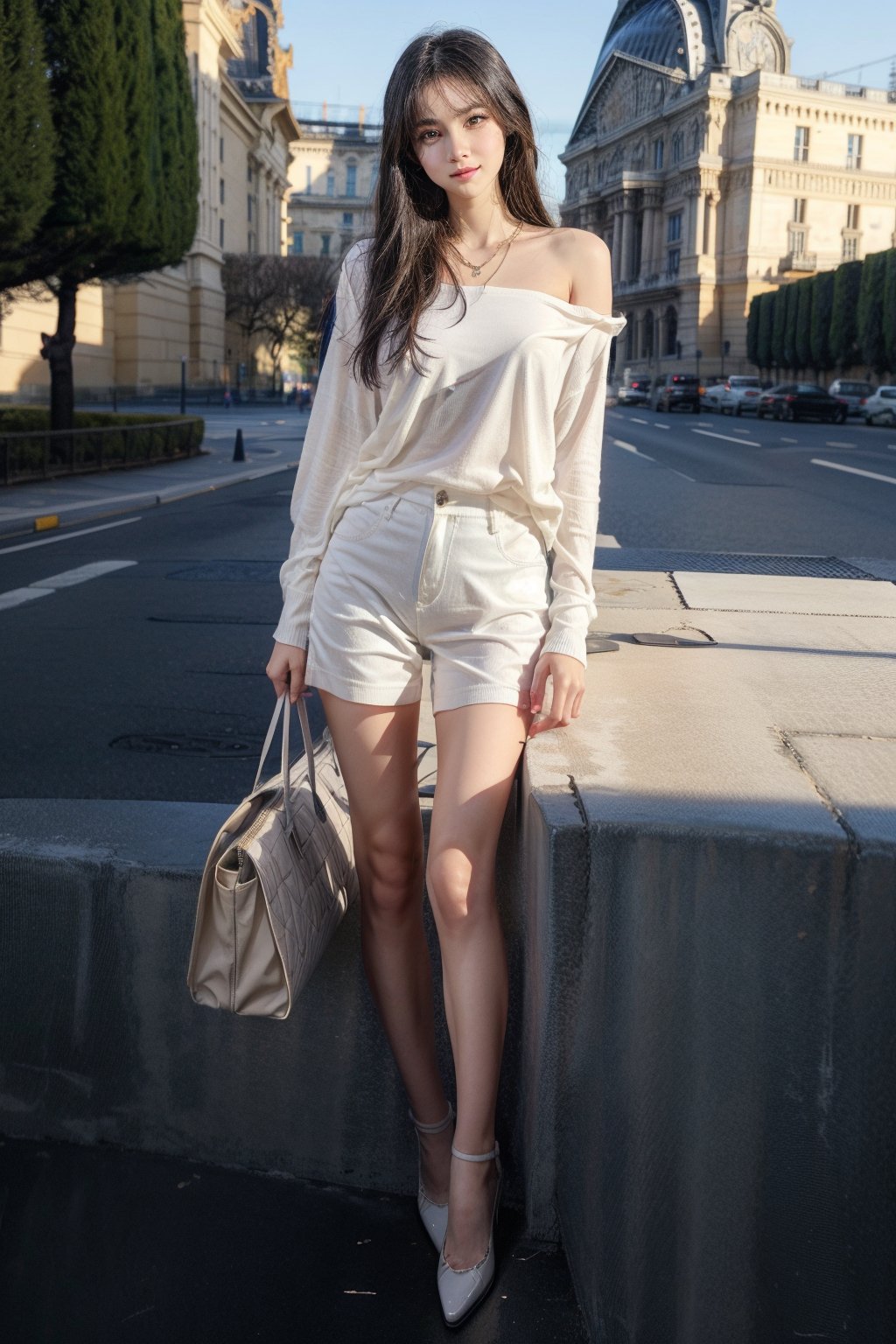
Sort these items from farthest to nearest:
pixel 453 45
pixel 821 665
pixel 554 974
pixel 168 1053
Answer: pixel 821 665 < pixel 168 1053 < pixel 453 45 < pixel 554 974

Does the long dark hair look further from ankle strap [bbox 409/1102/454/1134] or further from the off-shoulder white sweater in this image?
ankle strap [bbox 409/1102/454/1134]

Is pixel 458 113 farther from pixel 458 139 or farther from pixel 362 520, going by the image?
pixel 362 520

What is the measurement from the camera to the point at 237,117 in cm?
6750

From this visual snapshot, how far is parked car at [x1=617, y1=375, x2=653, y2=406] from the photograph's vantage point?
7481 centimetres

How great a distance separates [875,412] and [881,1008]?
47.1 meters

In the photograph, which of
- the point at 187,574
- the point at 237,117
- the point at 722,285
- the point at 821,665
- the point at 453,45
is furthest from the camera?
the point at 722,285

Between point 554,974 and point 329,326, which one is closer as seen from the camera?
point 554,974

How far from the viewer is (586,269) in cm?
246

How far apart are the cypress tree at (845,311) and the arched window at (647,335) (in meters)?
43.7

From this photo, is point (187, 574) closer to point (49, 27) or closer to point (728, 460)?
point (49, 27)

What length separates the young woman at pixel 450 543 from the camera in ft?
7.52

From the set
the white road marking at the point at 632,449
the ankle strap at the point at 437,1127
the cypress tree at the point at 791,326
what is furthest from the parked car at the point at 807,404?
the ankle strap at the point at 437,1127

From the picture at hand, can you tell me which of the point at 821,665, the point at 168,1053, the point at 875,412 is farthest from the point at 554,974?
the point at 875,412

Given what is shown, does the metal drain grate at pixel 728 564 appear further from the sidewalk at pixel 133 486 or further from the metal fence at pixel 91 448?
the metal fence at pixel 91 448
